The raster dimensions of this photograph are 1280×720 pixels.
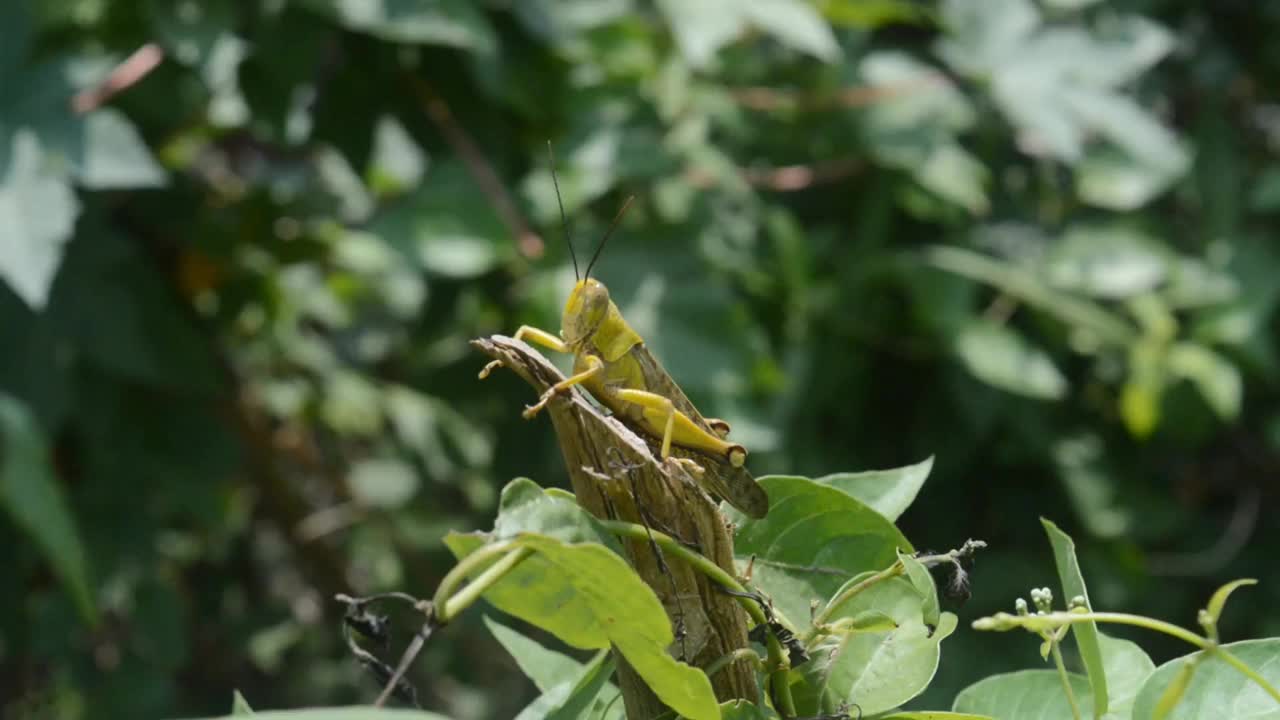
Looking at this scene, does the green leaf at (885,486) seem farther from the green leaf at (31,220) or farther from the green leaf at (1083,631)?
the green leaf at (31,220)

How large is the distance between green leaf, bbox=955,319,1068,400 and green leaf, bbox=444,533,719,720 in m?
1.20

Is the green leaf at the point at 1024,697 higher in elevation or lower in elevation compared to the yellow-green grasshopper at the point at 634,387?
lower

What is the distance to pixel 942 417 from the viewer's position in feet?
5.66

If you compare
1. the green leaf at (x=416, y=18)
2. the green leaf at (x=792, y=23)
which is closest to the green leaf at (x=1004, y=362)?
the green leaf at (x=792, y=23)

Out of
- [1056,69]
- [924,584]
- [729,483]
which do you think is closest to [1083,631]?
[924,584]

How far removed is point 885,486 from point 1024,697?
0.35 ft

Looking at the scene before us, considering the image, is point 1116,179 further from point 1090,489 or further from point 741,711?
point 741,711

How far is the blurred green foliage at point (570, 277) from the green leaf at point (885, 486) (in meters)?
0.74

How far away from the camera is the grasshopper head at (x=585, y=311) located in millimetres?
669

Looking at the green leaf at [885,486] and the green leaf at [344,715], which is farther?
the green leaf at [885,486]

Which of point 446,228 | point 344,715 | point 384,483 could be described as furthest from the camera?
point 384,483

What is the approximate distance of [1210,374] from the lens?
1.64m

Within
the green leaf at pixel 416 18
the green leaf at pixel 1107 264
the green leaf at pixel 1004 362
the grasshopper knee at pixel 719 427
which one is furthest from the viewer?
the green leaf at pixel 1107 264

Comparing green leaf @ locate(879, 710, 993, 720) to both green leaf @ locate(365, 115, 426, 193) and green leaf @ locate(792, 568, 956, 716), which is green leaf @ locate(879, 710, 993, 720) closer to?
green leaf @ locate(792, 568, 956, 716)
